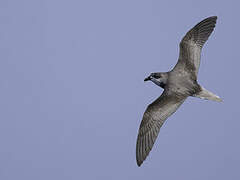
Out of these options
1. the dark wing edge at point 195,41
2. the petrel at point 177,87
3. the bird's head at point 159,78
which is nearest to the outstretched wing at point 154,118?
the petrel at point 177,87

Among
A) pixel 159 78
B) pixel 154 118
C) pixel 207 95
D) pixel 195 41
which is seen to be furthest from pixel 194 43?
pixel 154 118

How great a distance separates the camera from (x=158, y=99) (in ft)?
41.4

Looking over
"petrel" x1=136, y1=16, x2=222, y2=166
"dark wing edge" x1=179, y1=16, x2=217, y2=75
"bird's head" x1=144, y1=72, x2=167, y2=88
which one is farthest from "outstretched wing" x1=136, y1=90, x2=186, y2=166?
"dark wing edge" x1=179, y1=16, x2=217, y2=75

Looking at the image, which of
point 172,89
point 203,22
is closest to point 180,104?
point 172,89

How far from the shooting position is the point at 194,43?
1338 centimetres

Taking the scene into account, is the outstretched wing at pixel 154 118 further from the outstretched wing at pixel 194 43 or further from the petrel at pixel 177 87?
the outstretched wing at pixel 194 43

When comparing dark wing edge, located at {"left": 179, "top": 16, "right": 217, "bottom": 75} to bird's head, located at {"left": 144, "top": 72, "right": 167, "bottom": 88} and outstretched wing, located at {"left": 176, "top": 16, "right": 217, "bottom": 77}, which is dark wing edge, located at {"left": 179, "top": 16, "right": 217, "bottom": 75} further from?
bird's head, located at {"left": 144, "top": 72, "right": 167, "bottom": 88}

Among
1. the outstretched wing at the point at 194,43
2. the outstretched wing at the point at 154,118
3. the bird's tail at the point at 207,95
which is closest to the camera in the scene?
the outstretched wing at the point at 154,118

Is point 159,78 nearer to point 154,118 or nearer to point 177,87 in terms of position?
point 177,87

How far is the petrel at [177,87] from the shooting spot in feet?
39.8

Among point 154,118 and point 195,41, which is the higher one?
point 195,41

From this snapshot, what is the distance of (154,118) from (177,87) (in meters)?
1.19

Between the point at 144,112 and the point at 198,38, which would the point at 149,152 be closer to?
the point at 144,112

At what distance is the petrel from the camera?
12141mm
